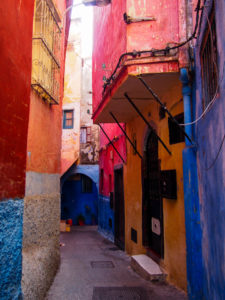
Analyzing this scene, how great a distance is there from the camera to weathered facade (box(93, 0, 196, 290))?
5.18 meters

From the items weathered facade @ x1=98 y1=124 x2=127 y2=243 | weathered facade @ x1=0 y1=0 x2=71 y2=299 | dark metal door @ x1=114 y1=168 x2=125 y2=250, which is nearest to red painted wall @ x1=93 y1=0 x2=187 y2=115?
weathered facade @ x1=0 y1=0 x2=71 y2=299

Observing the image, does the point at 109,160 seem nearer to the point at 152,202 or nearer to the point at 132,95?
the point at 152,202

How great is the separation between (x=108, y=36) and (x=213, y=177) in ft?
17.9

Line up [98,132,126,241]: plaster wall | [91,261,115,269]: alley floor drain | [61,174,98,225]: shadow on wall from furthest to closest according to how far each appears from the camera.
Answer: [61,174,98,225]: shadow on wall → [98,132,126,241]: plaster wall → [91,261,115,269]: alley floor drain

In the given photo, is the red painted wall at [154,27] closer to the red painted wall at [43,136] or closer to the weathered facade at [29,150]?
the weathered facade at [29,150]

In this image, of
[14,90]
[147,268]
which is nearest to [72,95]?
[147,268]

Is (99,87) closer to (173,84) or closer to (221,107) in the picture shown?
(173,84)

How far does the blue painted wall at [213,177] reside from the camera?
3002 mm

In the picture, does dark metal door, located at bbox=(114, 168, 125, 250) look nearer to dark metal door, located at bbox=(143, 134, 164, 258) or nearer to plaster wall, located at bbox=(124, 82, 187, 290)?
plaster wall, located at bbox=(124, 82, 187, 290)

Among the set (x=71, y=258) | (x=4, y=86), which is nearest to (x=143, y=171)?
(x=71, y=258)

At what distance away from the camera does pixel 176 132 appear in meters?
5.72

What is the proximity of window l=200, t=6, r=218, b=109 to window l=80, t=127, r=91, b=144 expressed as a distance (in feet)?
48.6

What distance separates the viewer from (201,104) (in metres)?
4.26

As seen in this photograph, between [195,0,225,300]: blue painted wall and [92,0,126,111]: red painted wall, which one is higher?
[92,0,126,111]: red painted wall
